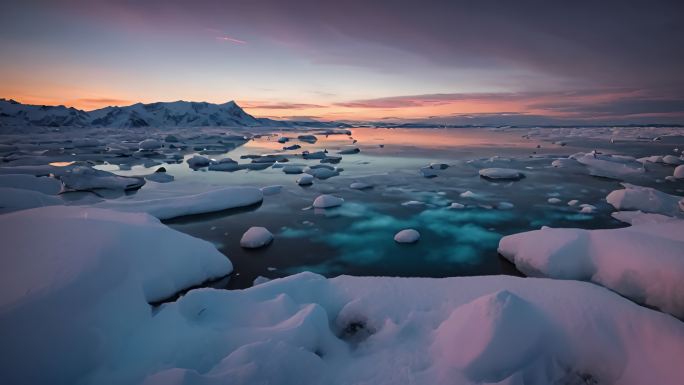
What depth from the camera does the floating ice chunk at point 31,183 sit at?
9963mm

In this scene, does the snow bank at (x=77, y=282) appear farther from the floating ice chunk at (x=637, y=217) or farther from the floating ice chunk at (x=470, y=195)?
the floating ice chunk at (x=637, y=217)

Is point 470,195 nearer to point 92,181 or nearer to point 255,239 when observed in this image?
point 255,239

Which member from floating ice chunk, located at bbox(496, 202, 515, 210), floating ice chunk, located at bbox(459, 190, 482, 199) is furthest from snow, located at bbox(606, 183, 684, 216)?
floating ice chunk, located at bbox(459, 190, 482, 199)

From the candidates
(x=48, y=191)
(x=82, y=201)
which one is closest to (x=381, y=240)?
(x=82, y=201)

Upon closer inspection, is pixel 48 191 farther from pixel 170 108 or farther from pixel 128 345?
pixel 170 108

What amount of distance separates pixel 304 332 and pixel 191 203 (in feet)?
24.7

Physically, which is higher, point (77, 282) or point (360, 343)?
point (77, 282)

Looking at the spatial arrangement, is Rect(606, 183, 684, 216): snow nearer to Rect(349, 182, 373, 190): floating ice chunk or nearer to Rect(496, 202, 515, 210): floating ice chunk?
Rect(496, 202, 515, 210): floating ice chunk

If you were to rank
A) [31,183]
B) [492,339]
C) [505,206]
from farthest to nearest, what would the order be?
[31,183]
[505,206]
[492,339]

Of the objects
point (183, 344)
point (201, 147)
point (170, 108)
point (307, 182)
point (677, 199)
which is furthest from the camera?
point (170, 108)

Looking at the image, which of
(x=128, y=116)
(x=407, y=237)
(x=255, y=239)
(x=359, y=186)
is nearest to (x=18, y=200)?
(x=255, y=239)

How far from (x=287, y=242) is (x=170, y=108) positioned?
3287 inches

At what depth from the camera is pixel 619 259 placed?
4953 millimetres

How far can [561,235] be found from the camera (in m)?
5.75
